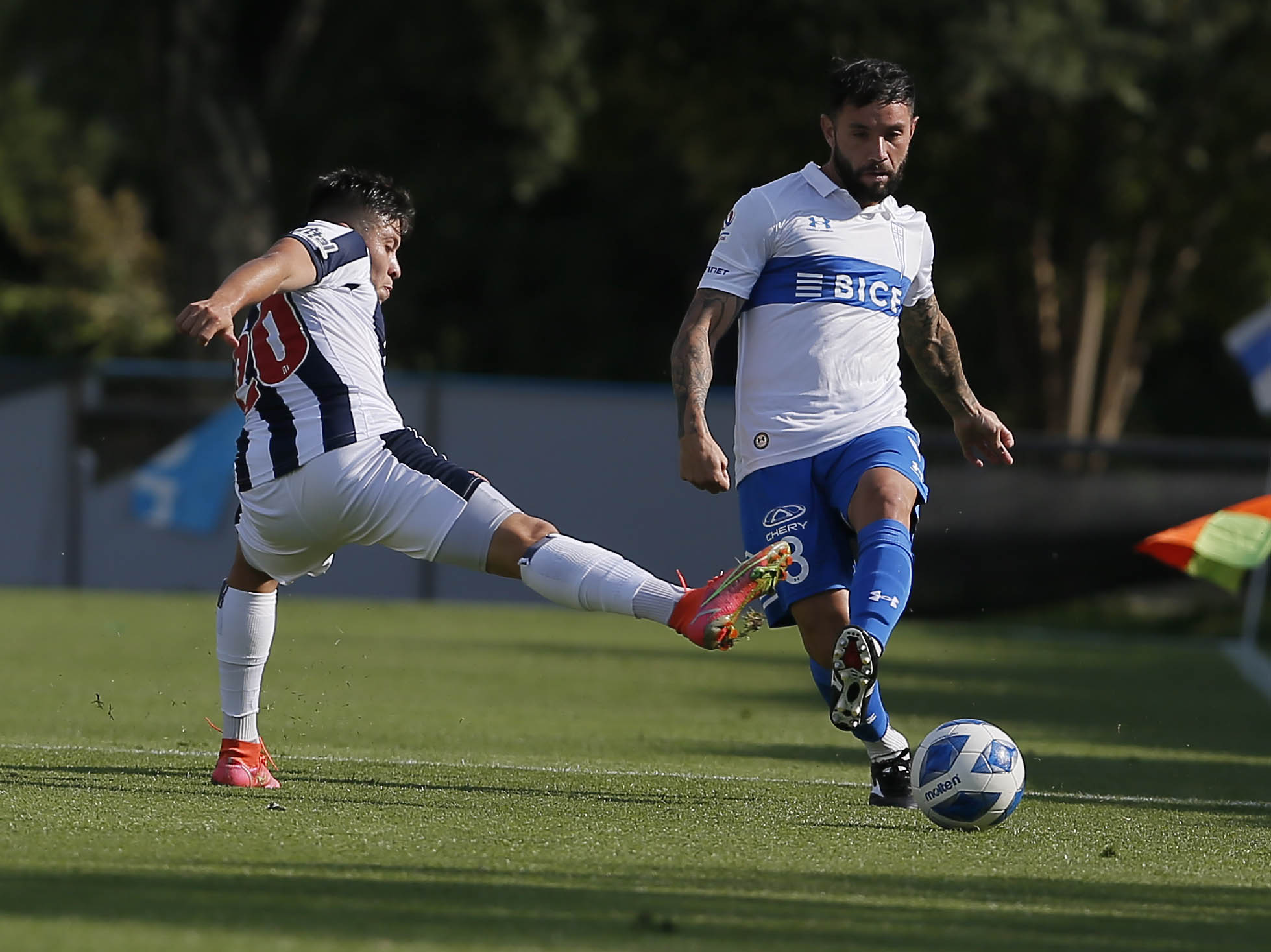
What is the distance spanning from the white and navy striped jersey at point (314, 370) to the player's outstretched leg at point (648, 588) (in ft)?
2.20

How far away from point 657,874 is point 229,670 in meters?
2.01

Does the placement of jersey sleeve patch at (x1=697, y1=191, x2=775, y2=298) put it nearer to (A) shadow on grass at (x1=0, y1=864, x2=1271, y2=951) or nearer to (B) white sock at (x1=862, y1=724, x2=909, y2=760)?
(B) white sock at (x1=862, y1=724, x2=909, y2=760)

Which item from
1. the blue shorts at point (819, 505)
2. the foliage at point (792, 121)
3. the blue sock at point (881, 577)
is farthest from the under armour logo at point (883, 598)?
the foliage at point (792, 121)

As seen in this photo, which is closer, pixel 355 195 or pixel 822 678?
pixel 355 195

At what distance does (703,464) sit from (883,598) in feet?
2.11

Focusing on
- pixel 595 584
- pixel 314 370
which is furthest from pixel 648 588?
pixel 314 370

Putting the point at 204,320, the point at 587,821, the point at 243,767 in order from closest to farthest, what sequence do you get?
the point at 204,320
the point at 587,821
the point at 243,767

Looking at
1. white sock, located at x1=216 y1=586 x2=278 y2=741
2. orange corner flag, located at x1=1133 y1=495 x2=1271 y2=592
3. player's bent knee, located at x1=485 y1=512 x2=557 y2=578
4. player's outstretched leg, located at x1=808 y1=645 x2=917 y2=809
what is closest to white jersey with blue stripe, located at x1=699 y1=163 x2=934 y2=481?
player's outstretched leg, located at x1=808 y1=645 x2=917 y2=809

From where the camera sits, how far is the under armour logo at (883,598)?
215 inches

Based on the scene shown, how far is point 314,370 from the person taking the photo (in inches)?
221

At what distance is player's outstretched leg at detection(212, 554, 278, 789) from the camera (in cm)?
591

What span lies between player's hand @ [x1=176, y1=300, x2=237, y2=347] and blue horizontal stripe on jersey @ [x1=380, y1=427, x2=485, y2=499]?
803 millimetres

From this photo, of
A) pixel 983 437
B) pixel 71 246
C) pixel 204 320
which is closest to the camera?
pixel 204 320

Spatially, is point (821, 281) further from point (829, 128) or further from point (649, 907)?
point (649, 907)
